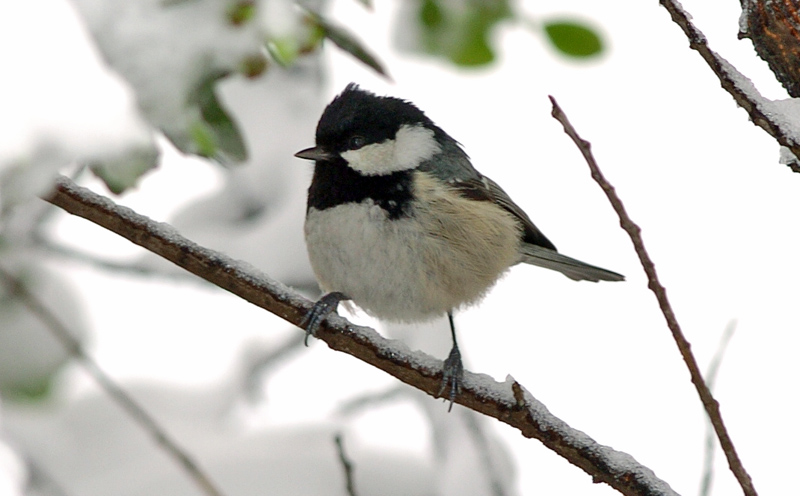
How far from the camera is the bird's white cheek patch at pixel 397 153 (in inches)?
97.5

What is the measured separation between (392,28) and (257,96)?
553mm

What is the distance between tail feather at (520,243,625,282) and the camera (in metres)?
2.86

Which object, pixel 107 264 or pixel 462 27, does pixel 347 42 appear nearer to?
pixel 462 27

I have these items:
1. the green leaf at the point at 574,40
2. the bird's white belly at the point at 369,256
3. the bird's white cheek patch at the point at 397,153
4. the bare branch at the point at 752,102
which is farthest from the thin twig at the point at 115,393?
the green leaf at the point at 574,40

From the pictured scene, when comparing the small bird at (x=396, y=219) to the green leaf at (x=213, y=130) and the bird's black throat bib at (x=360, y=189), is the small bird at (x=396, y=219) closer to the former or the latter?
the bird's black throat bib at (x=360, y=189)

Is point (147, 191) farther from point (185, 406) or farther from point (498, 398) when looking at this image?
point (498, 398)

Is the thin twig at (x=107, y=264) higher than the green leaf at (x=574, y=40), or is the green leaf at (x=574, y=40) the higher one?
the green leaf at (x=574, y=40)

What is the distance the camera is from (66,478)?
2.68 m

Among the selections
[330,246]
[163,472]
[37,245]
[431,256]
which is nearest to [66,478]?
[163,472]

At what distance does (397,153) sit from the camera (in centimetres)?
257

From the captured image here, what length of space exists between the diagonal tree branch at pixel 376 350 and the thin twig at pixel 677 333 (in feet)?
1.03

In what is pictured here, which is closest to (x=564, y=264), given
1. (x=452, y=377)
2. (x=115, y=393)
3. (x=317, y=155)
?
(x=317, y=155)

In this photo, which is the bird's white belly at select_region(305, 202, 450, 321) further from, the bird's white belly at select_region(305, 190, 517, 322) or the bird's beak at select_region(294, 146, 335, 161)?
the bird's beak at select_region(294, 146, 335, 161)

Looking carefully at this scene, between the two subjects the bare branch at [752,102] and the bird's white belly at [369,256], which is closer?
the bare branch at [752,102]
